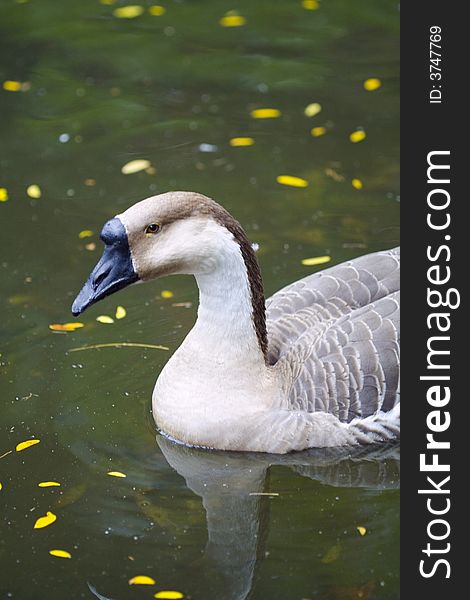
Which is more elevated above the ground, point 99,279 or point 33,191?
point 99,279

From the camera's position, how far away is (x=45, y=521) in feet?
25.3

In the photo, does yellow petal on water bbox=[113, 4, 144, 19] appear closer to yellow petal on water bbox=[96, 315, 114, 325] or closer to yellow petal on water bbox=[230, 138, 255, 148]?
yellow petal on water bbox=[230, 138, 255, 148]

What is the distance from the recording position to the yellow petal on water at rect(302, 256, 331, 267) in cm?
1060

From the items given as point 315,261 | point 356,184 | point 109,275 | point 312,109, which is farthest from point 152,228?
point 312,109

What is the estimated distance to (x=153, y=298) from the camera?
33.7 ft

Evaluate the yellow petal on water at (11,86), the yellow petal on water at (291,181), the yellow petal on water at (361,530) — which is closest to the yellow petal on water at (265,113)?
the yellow petal on water at (291,181)

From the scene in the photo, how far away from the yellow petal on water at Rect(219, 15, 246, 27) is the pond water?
0.06m

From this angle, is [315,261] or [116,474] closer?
[116,474]

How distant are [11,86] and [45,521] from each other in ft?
24.8

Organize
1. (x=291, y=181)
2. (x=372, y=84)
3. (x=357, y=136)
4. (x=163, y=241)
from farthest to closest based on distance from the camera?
(x=372, y=84) → (x=357, y=136) → (x=291, y=181) → (x=163, y=241)

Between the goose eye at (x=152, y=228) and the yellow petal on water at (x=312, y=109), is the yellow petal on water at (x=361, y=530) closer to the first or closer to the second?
the goose eye at (x=152, y=228)

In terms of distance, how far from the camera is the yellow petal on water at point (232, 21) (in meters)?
15.5

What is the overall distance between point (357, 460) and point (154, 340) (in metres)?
2.18

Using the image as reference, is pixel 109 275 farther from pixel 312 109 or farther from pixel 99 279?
pixel 312 109
